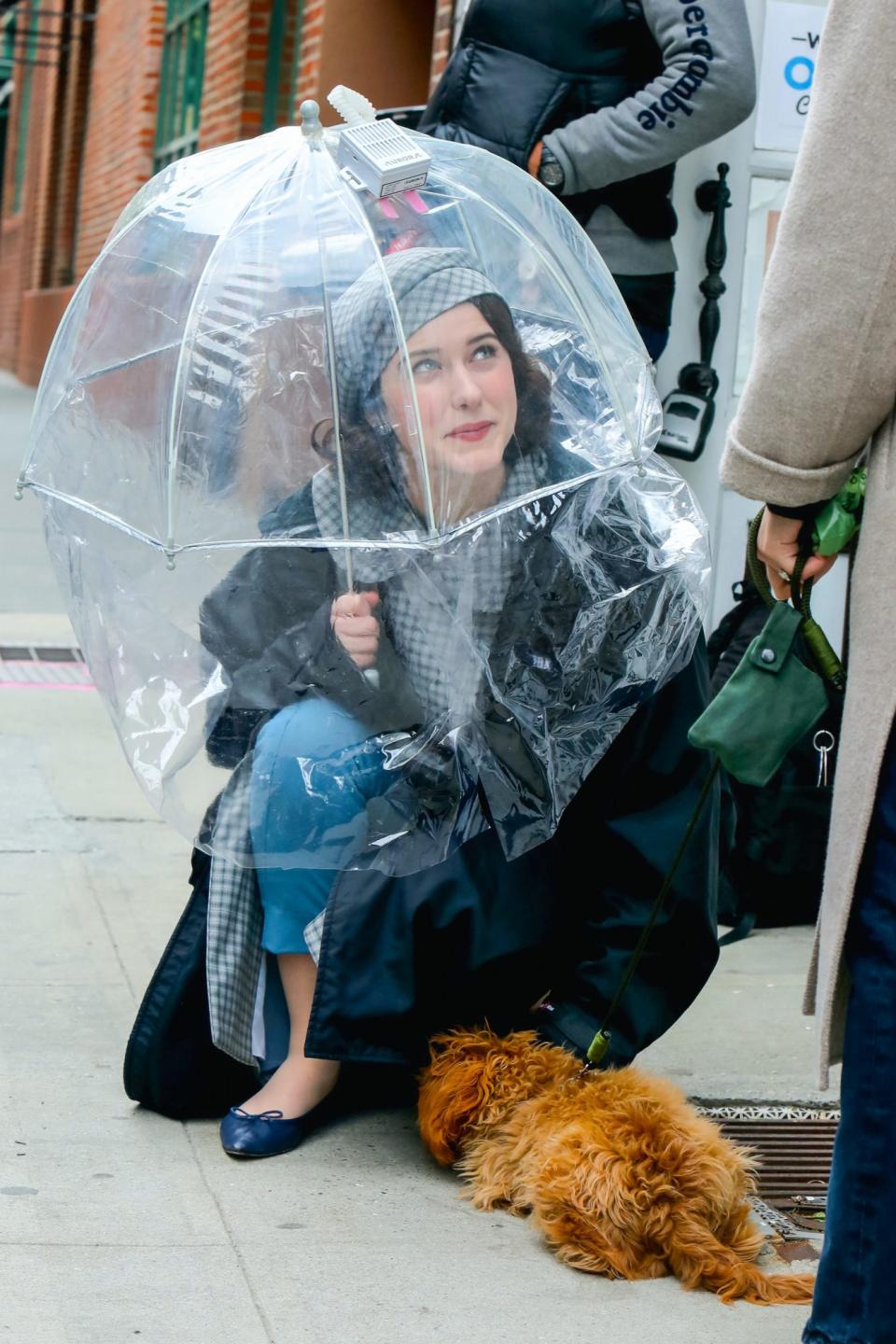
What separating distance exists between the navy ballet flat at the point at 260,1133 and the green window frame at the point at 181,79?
9.73 meters

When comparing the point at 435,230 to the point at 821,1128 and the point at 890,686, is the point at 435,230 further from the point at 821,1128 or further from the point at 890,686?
the point at 821,1128

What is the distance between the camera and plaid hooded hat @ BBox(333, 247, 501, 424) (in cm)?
251

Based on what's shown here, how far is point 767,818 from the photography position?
3.96 m

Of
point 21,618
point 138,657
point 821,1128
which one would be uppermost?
point 138,657

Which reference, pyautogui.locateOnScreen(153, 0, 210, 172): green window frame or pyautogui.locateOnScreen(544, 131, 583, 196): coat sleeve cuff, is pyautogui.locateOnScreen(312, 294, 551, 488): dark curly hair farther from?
pyautogui.locateOnScreen(153, 0, 210, 172): green window frame

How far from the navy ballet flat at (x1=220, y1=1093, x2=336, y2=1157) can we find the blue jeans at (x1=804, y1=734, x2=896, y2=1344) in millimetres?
1093

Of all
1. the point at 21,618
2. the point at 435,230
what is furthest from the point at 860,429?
the point at 21,618

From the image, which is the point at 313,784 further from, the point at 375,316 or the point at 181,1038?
the point at 375,316

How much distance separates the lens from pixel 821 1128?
10.3 ft

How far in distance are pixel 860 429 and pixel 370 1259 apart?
4.49ft

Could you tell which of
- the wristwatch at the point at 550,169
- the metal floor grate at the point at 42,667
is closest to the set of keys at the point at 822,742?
the wristwatch at the point at 550,169

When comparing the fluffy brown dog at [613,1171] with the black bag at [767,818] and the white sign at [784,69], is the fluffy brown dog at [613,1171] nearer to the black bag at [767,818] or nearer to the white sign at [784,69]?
the black bag at [767,818]

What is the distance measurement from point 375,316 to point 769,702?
824 millimetres

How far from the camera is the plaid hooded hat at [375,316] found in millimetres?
2510
